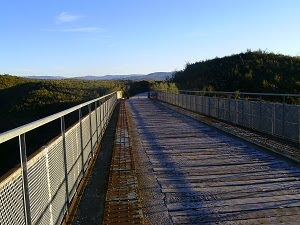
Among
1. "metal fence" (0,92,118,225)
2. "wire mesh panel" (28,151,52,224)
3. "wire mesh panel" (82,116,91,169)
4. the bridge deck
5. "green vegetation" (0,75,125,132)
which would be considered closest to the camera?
"metal fence" (0,92,118,225)

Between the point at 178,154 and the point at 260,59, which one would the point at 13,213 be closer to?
the point at 178,154

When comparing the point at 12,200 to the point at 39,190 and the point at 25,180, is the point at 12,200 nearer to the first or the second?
the point at 25,180

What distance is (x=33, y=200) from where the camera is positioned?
401cm

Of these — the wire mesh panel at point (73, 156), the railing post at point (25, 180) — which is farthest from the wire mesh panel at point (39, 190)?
the wire mesh panel at point (73, 156)

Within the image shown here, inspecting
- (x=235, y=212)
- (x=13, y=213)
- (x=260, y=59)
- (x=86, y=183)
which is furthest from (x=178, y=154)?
(x=260, y=59)

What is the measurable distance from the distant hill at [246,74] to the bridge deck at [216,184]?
3995 centimetres

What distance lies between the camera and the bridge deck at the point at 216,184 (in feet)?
19.8

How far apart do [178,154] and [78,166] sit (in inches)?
Answer: 150

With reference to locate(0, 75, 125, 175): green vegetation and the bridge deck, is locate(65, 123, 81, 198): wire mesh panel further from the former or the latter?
locate(0, 75, 125, 175): green vegetation

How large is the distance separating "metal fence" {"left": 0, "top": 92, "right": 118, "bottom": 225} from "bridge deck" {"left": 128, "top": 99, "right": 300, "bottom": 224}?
1181mm

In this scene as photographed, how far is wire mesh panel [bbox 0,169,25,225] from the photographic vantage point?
3.08m

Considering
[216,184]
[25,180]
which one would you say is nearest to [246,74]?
[216,184]

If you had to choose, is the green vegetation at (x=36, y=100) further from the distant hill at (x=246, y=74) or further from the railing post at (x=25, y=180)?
the railing post at (x=25, y=180)

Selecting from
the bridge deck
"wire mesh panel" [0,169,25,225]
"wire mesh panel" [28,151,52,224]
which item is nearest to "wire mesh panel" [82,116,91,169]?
the bridge deck
